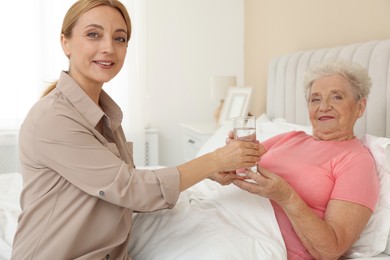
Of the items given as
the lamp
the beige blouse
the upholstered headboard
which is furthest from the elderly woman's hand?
the lamp

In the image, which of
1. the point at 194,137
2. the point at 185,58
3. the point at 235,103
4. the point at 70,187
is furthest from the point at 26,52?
the point at 70,187

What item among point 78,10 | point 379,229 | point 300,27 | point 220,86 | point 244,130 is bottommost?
point 379,229

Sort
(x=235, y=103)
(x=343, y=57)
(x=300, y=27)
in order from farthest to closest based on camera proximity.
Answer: (x=235, y=103)
(x=300, y=27)
(x=343, y=57)

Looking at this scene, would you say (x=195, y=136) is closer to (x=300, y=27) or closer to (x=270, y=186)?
(x=300, y=27)

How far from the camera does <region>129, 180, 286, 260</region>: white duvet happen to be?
4.27 ft

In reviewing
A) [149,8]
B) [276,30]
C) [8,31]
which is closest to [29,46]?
[8,31]

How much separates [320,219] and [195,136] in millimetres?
2102

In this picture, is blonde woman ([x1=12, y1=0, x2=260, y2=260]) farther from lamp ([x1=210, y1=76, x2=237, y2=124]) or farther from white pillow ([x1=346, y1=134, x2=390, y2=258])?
lamp ([x1=210, y1=76, x2=237, y2=124])

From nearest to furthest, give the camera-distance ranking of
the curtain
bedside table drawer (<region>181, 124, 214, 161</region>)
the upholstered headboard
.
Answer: the upholstered headboard, bedside table drawer (<region>181, 124, 214, 161</region>), the curtain

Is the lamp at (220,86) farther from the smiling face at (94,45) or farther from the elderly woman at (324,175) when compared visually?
the smiling face at (94,45)

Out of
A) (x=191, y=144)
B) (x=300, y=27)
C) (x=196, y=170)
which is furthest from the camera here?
(x=191, y=144)

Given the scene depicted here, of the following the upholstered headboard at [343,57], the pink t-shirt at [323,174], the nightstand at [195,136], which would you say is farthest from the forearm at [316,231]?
the nightstand at [195,136]

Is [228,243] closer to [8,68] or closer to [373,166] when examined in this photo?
[373,166]

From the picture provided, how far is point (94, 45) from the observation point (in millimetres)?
1385
